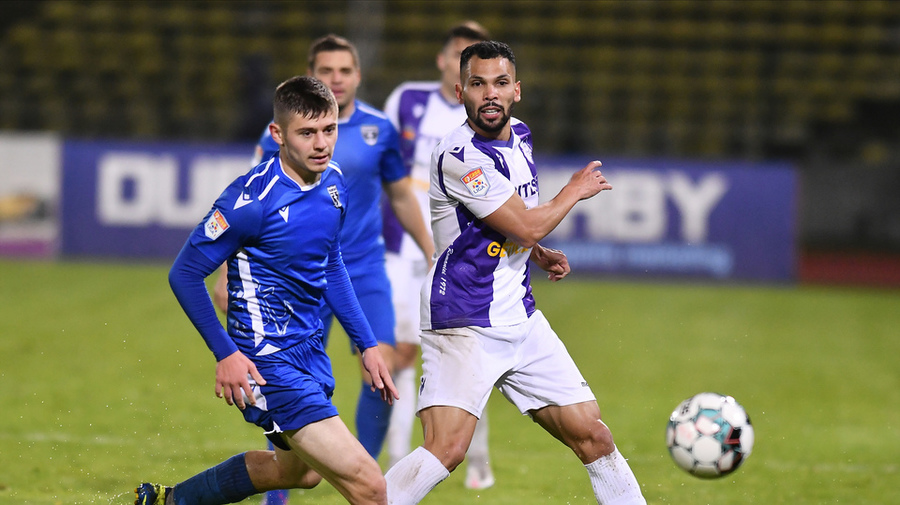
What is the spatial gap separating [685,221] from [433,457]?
10757 mm

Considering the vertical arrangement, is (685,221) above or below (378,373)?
below

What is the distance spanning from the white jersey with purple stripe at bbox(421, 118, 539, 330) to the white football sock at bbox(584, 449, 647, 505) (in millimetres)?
642

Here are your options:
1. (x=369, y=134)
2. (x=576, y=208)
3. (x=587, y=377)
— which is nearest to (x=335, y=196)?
(x=369, y=134)

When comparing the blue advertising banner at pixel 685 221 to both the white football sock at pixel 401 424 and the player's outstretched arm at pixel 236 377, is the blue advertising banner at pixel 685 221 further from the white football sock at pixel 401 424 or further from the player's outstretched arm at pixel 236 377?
the player's outstretched arm at pixel 236 377

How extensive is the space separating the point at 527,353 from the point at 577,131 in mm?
12617

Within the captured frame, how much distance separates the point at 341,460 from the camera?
3.77m

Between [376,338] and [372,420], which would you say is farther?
[376,338]

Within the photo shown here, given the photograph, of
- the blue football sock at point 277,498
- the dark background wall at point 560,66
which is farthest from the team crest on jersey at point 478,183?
the dark background wall at point 560,66

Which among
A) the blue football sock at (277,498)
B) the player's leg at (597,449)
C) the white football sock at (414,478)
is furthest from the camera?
the blue football sock at (277,498)

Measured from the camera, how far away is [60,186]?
1439 centimetres

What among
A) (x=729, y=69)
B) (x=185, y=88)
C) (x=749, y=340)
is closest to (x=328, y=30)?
(x=185, y=88)

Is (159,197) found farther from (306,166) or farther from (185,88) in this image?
(306,166)

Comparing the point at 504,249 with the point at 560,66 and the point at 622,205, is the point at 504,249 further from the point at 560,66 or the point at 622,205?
the point at 560,66

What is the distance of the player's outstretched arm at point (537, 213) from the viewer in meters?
4.01
